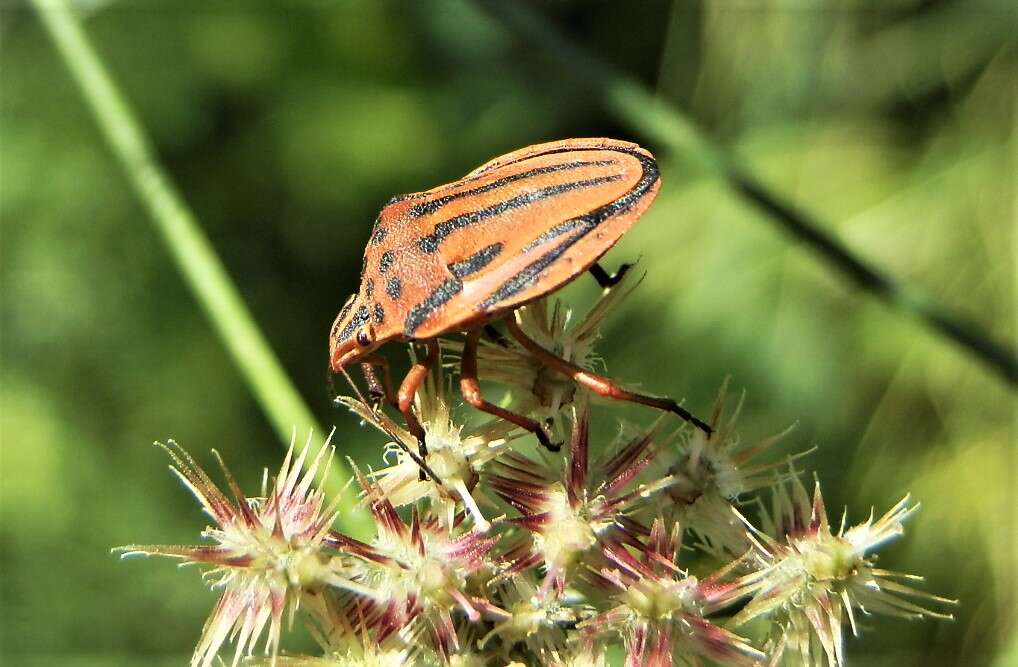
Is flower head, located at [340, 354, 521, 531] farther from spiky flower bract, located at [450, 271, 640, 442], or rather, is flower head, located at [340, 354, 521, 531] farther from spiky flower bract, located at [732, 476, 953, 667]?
spiky flower bract, located at [732, 476, 953, 667]

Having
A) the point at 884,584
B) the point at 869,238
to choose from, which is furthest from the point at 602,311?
the point at 869,238

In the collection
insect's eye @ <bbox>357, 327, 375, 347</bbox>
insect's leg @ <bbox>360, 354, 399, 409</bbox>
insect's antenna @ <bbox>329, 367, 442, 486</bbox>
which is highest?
insect's eye @ <bbox>357, 327, 375, 347</bbox>

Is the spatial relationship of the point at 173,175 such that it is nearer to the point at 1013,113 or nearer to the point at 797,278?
the point at 797,278

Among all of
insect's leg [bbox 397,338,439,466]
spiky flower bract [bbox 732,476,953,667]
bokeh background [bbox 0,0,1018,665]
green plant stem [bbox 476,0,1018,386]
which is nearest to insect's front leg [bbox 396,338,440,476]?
insect's leg [bbox 397,338,439,466]

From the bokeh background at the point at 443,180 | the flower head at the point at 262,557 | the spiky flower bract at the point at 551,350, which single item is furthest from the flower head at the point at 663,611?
the bokeh background at the point at 443,180

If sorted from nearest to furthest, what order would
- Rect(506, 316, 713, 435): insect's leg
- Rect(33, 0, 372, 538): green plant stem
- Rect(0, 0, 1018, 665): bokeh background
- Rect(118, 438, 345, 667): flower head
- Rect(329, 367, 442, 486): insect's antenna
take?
Rect(118, 438, 345, 667): flower head
Rect(329, 367, 442, 486): insect's antenna
Rect(506, 316, 713, 435): insect's leg
Rect(33, 0, 372, 538): green plant stem
Rect(0, 0, 1018, 665): bokeh background

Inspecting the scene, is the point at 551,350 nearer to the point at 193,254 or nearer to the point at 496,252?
the point at 496,252

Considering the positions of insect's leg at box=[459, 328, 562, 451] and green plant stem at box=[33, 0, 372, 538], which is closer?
insect's leg at box=[459, 328, 562, 451]

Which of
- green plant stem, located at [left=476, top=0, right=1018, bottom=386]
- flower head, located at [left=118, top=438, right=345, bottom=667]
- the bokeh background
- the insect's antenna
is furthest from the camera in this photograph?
the bokeh background
